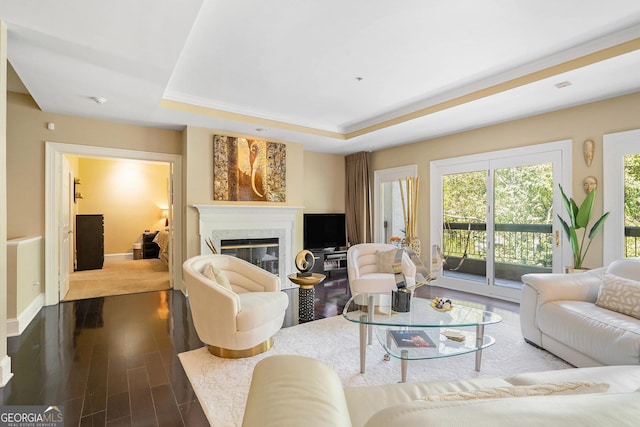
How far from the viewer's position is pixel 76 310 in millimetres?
3930

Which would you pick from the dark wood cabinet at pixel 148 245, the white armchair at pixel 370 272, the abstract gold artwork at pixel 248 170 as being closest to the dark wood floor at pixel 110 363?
the white armchair at pixel 370 272

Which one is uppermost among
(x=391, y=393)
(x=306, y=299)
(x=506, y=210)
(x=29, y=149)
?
(x=29, y=149)

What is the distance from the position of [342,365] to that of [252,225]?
3097 millimetres

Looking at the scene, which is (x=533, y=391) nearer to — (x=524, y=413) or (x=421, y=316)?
(x=524, y=413)

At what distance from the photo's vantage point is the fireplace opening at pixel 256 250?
5.00 m

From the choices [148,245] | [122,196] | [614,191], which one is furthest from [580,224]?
[122,196]

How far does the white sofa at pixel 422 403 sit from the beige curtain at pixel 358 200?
16.8 ft

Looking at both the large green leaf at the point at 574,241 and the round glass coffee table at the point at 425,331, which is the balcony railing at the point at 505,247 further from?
the round glass coffee table at the point at 425,331

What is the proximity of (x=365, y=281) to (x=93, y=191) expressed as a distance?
7539 mm

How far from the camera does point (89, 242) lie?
6.70m

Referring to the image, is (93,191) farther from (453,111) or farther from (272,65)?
(453,111)

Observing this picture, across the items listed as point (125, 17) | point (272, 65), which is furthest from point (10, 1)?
point (272, 65)

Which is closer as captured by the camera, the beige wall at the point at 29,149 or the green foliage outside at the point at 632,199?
the green foliage outside at the point at 632,199

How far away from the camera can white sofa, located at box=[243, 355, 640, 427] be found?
534 millimetres
